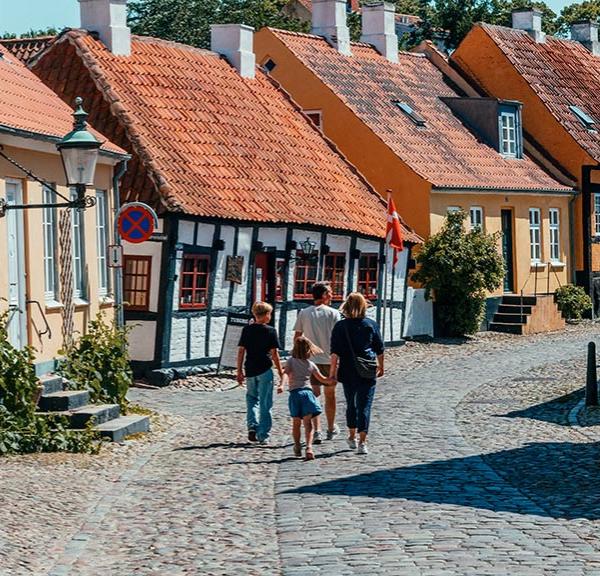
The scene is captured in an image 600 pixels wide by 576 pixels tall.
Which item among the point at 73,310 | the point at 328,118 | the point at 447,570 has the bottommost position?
the point at 447,570

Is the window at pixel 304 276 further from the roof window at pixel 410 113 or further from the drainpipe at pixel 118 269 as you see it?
the roof window at pixel 410 113

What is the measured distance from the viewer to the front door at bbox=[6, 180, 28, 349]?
63.5ft

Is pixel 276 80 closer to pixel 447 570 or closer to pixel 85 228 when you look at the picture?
pixel 85 228

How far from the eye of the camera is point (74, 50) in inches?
1136

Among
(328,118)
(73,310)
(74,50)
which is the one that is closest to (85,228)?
(73,310)

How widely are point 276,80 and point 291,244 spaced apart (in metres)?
8.10

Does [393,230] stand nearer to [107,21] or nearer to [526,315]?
[107,21]

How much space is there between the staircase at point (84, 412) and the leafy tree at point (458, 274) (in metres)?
16.6

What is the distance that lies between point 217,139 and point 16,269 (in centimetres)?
1102

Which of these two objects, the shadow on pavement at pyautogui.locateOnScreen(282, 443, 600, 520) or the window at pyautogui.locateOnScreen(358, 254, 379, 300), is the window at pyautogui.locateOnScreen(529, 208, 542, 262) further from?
the shadow on pavement at pyautogui.locateOnScreen(282, 443, 600, 520)

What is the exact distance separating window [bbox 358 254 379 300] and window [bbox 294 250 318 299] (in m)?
2.15

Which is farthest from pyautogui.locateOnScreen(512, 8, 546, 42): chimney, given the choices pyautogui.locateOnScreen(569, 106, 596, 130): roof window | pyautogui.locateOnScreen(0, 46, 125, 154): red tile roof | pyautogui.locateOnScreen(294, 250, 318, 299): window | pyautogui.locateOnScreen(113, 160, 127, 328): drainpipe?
pyautogui.locateOnScreen(113, 160, 127, 328): drainpipe

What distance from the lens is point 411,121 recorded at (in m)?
38.6

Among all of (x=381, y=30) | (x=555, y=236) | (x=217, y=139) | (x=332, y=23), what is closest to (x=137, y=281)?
(x=217, y=139)
